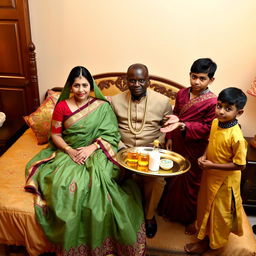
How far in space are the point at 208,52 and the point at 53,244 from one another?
7.23ft

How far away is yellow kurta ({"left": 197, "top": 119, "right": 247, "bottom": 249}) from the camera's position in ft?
4.94

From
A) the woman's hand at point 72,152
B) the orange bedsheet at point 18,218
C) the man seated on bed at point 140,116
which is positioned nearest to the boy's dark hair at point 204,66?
the man seated on bed at point 140,116

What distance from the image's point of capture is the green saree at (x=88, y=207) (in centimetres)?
163

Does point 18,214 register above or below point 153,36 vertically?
below

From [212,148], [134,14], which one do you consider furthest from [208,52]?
[212,148]

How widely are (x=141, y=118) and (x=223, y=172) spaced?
0.81 metres

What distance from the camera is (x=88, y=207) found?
1.64m

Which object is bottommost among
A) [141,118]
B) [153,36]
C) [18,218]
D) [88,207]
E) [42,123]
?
[18,218]

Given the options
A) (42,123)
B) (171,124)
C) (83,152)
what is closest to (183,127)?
(171,124)

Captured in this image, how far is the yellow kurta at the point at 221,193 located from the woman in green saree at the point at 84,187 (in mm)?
470

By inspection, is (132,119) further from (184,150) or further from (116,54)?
(116,54)

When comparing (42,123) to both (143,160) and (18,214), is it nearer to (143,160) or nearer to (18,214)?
(18,214)

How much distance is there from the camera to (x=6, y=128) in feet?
8.87

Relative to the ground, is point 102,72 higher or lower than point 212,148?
higher
